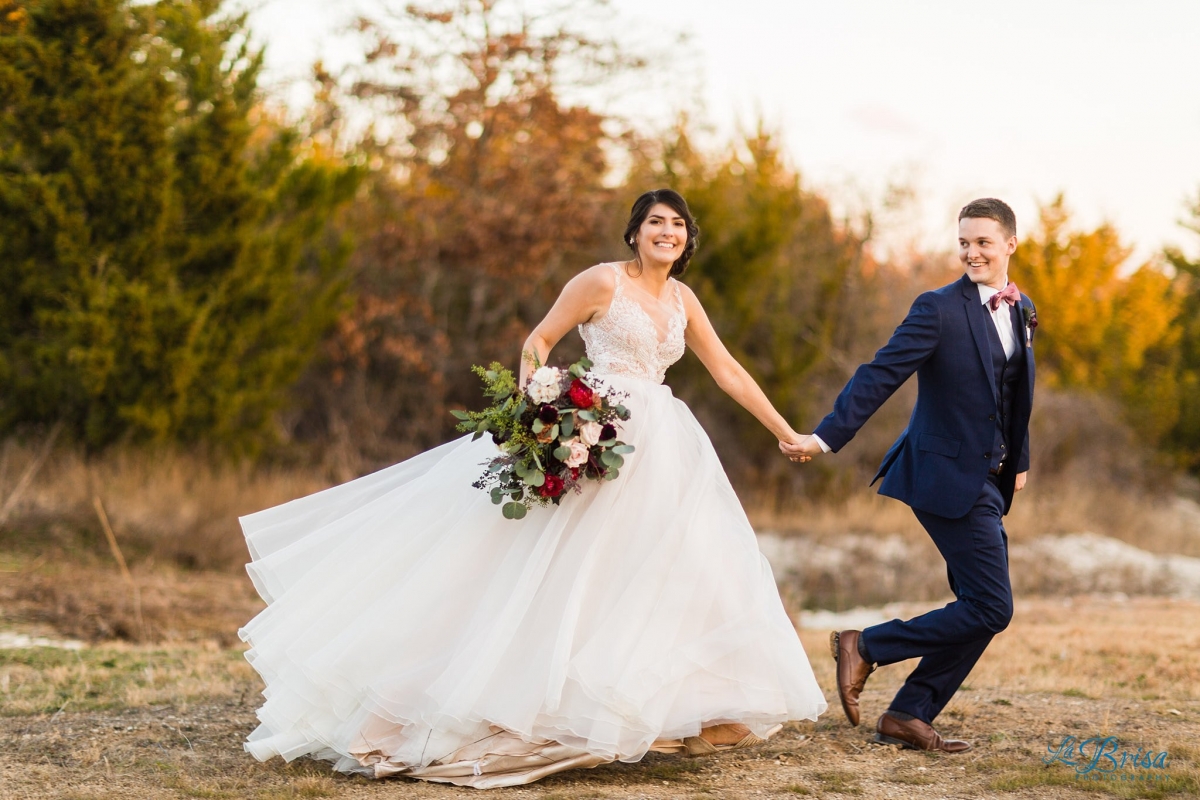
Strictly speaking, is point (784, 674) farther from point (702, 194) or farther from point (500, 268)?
point (702, 194)

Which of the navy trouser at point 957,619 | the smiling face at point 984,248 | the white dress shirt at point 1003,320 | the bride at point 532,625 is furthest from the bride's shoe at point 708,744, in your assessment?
the smiling face at point 984,248

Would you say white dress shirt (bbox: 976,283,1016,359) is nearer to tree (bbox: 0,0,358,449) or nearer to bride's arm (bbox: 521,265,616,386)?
bride's arm (bbox: 521,265,616,386)

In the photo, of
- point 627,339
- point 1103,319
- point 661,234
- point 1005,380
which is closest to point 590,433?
point 627,339

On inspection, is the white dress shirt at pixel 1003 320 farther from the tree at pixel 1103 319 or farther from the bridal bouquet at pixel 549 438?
the tree at pixel 1103 319

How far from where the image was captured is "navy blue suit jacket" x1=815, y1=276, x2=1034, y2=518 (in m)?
4.80

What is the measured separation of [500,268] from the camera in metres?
17.1

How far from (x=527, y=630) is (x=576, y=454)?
729 mm

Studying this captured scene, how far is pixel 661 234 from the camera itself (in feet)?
16.9

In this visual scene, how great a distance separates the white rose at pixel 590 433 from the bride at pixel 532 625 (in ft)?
0.76

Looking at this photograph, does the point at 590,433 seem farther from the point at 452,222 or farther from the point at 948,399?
the point at 452,222

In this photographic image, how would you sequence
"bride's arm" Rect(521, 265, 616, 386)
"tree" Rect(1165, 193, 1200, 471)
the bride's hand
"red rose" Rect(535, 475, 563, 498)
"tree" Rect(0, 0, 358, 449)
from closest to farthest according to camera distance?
"red rose" Rect(535, 475, 563, 498) → "bride's arm" Rect(521, 265, 616, 386) → the bride's hand → "tree" Rect(0, 0, 358, 449) → "tree" Rect(1165, 193, 1200, 471)

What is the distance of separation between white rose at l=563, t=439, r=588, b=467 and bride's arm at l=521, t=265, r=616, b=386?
60 cm

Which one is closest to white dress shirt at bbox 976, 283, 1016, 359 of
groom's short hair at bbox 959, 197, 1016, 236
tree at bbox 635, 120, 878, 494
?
groom's short hair at bbox 959, 197, 1016, 236

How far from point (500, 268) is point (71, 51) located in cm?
682
